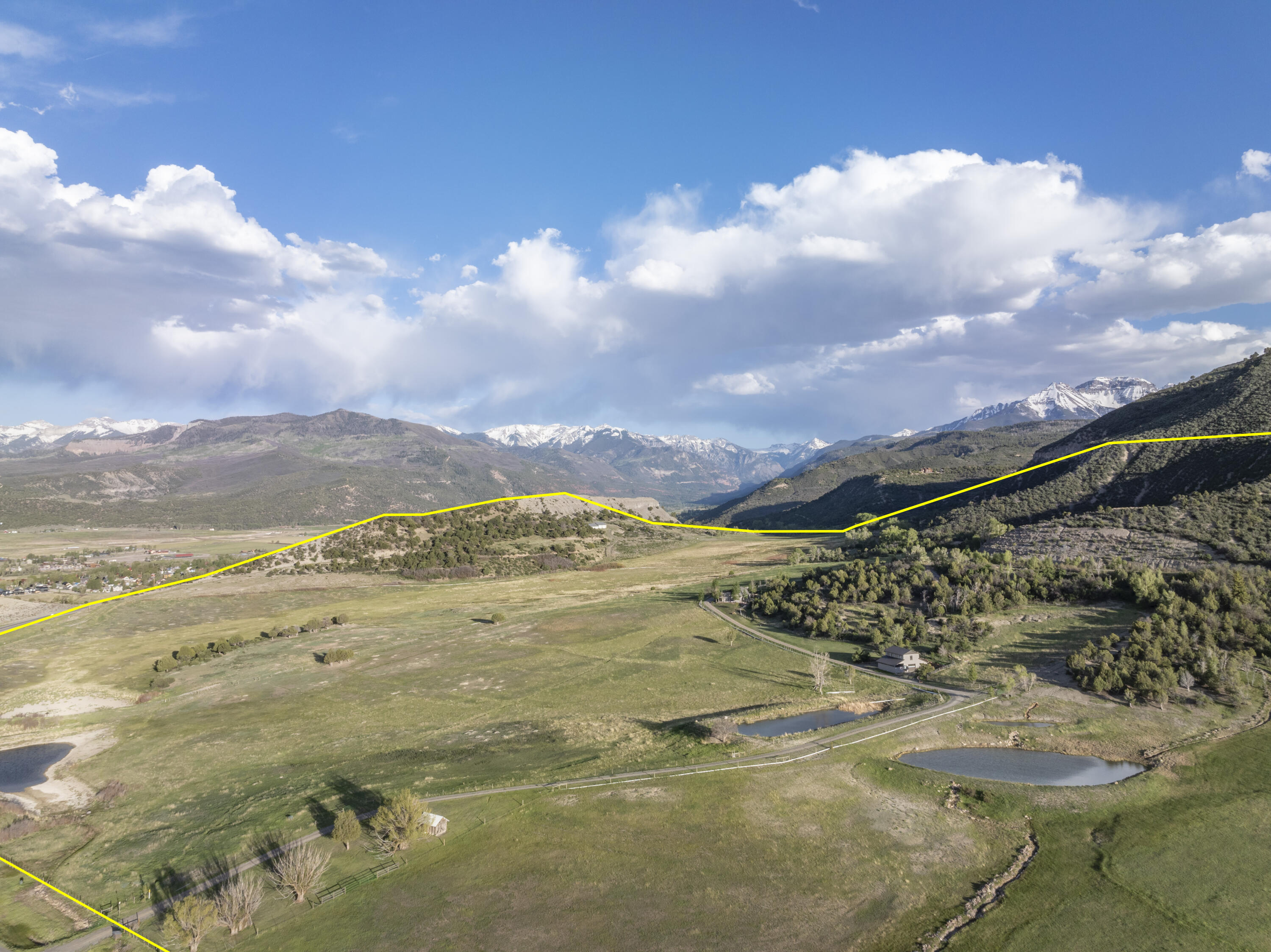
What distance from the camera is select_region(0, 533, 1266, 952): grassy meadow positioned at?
26.5 meters

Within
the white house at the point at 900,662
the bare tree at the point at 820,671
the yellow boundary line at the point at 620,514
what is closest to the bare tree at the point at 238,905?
the bare tree at the point at 820,671

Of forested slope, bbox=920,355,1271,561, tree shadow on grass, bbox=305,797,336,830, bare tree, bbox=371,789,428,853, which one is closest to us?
bare tree, bbox=371,789,428,853

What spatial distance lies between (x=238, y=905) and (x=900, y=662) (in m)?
56.5

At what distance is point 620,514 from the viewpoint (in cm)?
17875

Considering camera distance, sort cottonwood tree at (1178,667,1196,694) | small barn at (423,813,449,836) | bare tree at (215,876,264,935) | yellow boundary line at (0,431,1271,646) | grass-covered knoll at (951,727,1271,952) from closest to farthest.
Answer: grass-covered knoll at (951,727,1271,952)
bare tree at (215,876,264,935)
small barn at (423,813,449,836)
cottonwood tree at (1178,667,1196,694)
yellow boundary line at (0,431,1271,646)

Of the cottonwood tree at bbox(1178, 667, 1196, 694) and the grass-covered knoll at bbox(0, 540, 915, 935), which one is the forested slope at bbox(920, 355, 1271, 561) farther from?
the grass-covered knoll at bbox(0, 540, 915, 935)

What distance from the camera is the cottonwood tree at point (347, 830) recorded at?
32.4 metres

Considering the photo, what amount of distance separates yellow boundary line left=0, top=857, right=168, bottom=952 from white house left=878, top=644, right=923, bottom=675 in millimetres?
58346

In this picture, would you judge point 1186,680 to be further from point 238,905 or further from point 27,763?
point 27,763

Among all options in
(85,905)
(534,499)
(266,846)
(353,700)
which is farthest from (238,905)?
(534,499)

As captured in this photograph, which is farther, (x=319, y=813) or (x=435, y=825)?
(x=319, y=813)

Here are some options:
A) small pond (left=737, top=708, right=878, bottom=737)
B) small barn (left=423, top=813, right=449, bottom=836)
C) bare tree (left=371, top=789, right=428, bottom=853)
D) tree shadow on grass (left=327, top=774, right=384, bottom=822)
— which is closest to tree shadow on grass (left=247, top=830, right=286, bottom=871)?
tree shadow on grass (left=327, top=774, right=384, bottom=822)

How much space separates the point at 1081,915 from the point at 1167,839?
9863mm

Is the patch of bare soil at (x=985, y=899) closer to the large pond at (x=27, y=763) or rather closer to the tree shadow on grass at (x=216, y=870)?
the tree shadow on grass at (x=216, y=870)
